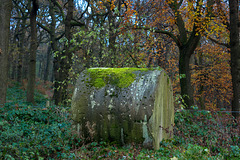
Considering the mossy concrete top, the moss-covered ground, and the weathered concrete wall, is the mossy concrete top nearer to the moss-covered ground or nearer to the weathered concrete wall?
the weathered concrete wall

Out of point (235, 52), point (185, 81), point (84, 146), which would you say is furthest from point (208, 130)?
point (185, 81)

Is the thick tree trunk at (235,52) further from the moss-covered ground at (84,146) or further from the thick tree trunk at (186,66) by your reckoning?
the moss-covered ground at (84,146)

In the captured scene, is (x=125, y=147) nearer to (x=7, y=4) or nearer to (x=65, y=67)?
(x=65, y=67)

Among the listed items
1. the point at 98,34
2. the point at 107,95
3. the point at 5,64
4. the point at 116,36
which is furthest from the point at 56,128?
the point at 116,36

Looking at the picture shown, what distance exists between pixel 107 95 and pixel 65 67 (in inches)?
205

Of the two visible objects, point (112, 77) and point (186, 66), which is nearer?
point (112, 77)

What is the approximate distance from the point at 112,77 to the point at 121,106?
0.82 m

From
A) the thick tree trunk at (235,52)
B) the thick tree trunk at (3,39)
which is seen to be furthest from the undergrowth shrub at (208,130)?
the thick tree trunk at (3,39)

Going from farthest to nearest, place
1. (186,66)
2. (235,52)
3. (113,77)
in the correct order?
(186,66) < (235,52) < (113,77)

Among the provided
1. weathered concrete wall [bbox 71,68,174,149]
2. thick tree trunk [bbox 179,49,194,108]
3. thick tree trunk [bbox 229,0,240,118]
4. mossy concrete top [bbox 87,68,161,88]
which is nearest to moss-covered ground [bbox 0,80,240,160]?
weathered concrete wall [bbox 71,68,174,149]

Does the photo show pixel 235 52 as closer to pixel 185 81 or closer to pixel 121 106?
pixel 185 81

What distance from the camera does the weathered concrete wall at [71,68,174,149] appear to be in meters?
4.64

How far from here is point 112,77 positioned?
17.2 ft

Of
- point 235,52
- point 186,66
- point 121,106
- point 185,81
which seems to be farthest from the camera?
point 186,66
